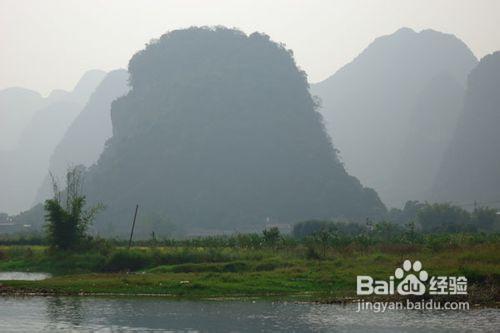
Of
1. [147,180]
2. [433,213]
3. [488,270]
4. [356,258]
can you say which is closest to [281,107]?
[147,180]

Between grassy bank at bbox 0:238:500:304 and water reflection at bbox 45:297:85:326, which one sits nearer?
water reflection at bbox 45:297:85:326

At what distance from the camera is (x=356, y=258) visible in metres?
41.8

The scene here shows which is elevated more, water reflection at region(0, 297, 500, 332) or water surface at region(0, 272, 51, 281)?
water surface at region(0, 272, 51, 281)

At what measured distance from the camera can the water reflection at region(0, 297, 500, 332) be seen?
71.8 feet

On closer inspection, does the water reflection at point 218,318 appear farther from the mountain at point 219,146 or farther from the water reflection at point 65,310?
the mountain at point 219,146

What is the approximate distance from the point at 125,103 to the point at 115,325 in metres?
149

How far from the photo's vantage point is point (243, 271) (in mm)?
39406

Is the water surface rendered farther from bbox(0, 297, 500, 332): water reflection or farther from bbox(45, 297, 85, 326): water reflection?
bbox(0, 297, 500, 332): water reflection

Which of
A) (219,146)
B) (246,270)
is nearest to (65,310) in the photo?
(246,270)

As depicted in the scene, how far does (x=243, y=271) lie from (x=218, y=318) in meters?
15.2

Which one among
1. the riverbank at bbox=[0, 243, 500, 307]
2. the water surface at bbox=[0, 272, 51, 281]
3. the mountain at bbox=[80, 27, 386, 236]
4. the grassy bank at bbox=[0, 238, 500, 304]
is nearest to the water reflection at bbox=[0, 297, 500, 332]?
the riverbank at bbox=[0, 243, 500, 307]

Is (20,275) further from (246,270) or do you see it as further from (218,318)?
(218,318)

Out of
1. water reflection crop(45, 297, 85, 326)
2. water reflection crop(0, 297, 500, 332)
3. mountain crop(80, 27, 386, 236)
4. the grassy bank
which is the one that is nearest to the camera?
water reflection crop(0, 297, 500, 332)

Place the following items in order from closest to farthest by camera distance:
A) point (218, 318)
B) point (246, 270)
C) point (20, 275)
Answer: point (218, 318) → point (246, 270) → point (20, 275)
